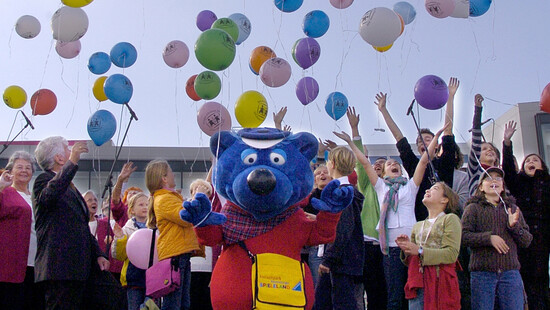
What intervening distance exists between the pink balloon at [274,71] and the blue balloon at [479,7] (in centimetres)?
249

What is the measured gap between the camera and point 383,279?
5547 mm

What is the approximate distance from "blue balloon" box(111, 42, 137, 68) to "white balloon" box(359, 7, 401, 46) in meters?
3.59

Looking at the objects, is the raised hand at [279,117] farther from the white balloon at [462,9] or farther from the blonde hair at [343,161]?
the white balloon at [462,9]

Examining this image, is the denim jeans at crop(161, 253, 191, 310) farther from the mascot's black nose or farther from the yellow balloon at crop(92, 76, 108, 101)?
the yellow balloon at crop(92, 76, 108, 101)

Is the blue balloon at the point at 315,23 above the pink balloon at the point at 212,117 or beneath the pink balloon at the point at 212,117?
above

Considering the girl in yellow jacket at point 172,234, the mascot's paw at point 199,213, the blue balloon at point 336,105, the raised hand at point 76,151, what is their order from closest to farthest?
the mascot's paw at point 199,213 < the raised hand at point 76,151 < the girl in yellow jacket at point 172,234 < the blue balloon at point 336,105

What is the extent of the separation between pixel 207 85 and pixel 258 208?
415cm

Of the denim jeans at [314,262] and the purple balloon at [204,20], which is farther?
the purple balloon at [204,20]

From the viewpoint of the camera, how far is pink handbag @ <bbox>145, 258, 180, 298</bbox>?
4.68 m

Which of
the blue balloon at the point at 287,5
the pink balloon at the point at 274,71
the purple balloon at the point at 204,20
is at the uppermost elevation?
the purple balloon at the point at 204,20

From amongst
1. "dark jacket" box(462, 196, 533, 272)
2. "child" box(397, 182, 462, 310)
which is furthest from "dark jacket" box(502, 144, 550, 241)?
"child" box(397, 182, 462, 310)

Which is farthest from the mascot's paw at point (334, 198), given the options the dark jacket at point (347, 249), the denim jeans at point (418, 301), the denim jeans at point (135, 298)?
the denim jeans at point (135, 298)

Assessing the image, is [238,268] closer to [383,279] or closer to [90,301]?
[90,301]

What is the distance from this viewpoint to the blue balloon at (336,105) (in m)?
7.65
